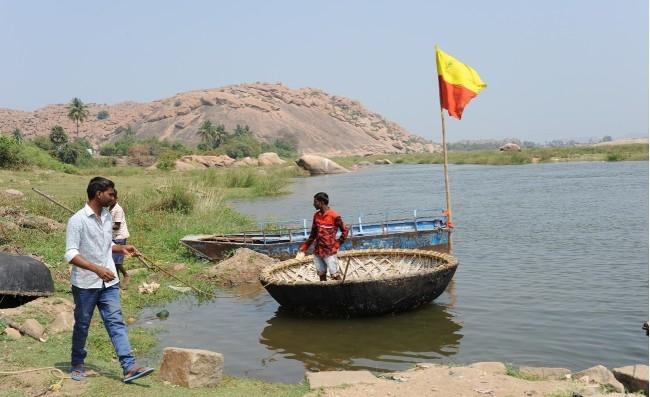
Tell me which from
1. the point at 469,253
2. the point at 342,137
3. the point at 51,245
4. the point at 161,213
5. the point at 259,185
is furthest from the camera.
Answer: the point at 342,137

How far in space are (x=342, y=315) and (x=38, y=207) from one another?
1007 centimetres

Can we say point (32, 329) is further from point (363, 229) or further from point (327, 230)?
point (363, 229)

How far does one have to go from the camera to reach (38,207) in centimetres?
1533

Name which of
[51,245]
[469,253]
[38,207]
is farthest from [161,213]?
[469,253]

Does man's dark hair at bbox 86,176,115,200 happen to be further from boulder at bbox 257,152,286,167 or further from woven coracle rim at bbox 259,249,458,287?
boulder at bbox 257,152,286,167

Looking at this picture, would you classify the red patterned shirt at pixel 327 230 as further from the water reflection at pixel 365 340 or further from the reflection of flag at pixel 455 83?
the reflection of flag at pixel 455 83

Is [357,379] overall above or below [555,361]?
above

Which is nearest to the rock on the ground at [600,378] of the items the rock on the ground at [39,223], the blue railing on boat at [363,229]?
the blue railing on boat at [363,229]

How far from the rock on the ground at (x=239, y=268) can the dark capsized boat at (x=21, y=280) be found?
12.9ft

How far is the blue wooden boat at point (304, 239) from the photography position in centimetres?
1305

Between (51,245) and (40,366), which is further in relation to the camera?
(51,245)

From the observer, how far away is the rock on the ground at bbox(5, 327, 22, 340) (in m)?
6.32

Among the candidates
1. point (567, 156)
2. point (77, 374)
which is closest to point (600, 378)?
point (77, 374)

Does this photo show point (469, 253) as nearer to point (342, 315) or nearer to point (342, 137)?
point (342, 315)
